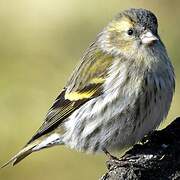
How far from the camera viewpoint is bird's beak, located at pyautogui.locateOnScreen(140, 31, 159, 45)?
706 centimetres

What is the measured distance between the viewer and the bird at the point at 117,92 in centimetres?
701

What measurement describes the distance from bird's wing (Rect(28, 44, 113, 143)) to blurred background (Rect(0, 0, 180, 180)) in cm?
280

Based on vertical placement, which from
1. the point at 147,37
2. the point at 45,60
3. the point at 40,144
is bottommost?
the point at 45,60

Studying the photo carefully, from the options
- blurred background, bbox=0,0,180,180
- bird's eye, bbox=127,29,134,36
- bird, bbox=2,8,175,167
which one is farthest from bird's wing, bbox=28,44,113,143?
blurred background, bbox=0,0,180,180

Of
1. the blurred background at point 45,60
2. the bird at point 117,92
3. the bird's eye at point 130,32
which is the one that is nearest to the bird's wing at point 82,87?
the bird at point 117,92

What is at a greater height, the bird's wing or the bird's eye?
the bird's eye

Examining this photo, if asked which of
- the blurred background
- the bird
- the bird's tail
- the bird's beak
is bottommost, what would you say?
the blurred background

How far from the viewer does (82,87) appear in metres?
7.42

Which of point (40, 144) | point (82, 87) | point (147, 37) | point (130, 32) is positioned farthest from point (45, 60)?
point (147, 37)

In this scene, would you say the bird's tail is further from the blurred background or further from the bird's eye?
the blurred background

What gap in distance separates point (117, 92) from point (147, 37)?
458 millimetres

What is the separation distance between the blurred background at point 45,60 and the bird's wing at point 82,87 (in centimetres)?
280

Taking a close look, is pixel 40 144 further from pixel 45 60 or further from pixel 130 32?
pixel 45 60

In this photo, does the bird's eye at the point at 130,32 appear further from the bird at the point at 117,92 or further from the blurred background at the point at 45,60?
the blurred background at the point at 45,60
